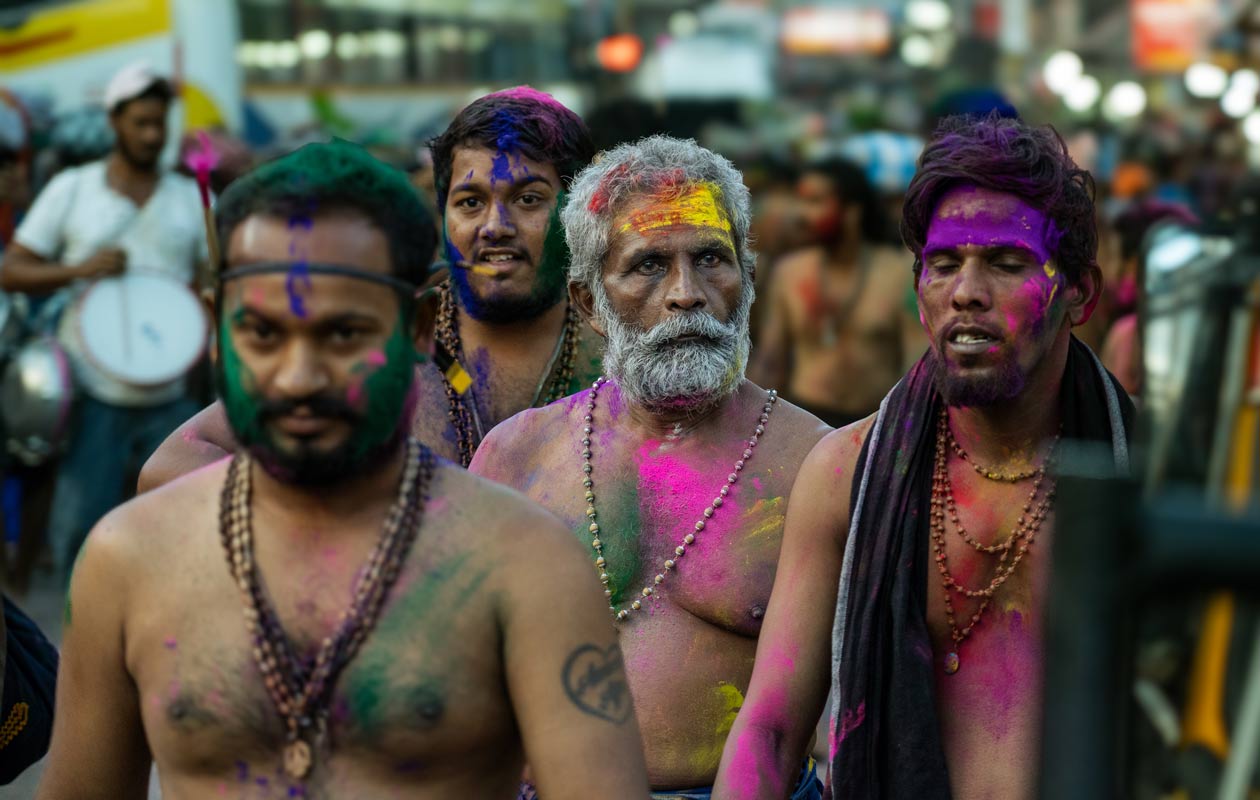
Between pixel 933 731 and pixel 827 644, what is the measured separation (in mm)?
280

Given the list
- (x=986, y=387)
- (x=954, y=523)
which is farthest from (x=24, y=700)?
(x=986, y=387)

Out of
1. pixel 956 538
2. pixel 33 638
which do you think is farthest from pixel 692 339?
pixel 33 638

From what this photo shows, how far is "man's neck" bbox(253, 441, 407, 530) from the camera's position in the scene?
2.70 metres

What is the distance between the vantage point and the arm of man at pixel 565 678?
2.59m

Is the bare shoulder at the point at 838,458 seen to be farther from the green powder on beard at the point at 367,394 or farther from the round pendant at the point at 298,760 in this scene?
the round pendant at the point at 298,760

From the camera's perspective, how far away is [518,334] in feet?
15.9

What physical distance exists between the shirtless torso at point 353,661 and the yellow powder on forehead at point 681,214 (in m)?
1.59

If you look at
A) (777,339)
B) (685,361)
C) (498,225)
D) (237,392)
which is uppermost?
(237,392)

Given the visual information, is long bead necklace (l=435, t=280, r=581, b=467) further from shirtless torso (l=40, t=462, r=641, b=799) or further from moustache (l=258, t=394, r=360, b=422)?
moustache (l=258, t=394, r=360, b=422)

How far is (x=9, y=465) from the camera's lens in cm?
922

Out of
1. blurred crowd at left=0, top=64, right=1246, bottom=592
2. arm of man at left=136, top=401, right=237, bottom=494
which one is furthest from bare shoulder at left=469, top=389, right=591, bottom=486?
blurred crowd at left=0, top=64, right=1246, bottom=592

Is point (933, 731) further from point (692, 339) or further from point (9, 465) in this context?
point (9, 465)

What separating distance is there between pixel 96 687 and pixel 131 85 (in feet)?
21.6

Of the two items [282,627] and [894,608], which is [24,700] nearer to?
[282,627]
